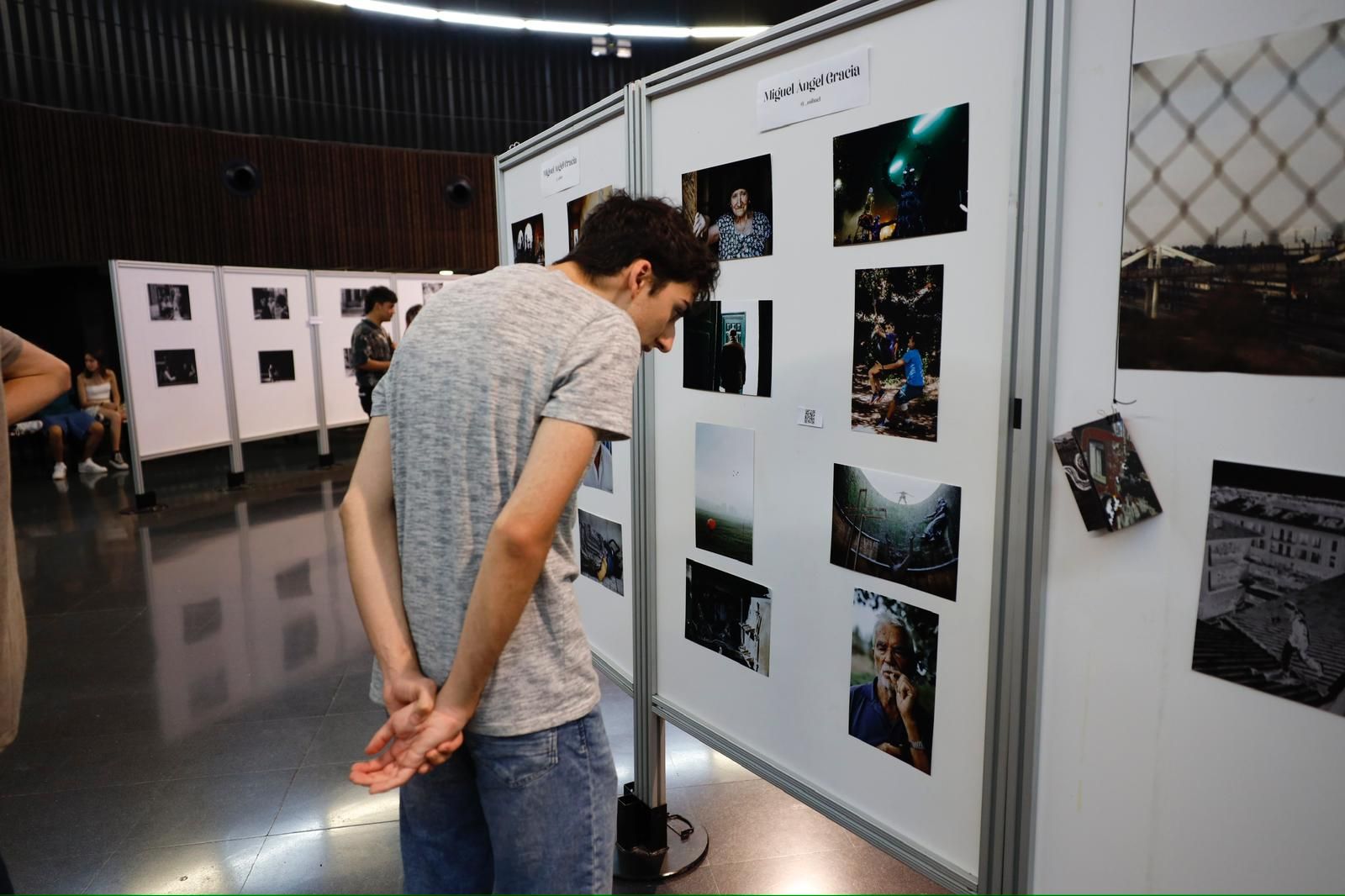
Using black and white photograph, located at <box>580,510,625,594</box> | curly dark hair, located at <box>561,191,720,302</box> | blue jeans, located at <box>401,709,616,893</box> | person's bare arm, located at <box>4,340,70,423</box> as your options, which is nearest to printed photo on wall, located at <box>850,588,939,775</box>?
blue jeans, located at <box>401,709,616,893</box>

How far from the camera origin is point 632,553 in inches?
85.9

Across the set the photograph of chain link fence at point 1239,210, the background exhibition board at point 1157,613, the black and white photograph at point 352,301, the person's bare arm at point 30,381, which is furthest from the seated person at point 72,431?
the photograph of chain link fence at point 1239,210

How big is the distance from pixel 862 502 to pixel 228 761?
262cm

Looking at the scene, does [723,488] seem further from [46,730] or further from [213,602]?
[213,602]

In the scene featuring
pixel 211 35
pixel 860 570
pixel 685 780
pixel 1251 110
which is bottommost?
pixel 685 780

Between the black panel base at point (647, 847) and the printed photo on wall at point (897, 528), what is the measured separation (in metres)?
1.15

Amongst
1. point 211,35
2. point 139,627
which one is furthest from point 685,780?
point 211,35

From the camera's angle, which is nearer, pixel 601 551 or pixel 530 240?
pixel 601 551

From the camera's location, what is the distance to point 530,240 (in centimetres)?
256

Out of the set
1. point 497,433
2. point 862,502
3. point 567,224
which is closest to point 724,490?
point 862,502

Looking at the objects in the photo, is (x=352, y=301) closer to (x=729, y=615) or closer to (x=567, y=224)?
(x=567, y=224)

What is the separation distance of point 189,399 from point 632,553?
22.6 feet

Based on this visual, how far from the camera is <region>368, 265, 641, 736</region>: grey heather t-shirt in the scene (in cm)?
102

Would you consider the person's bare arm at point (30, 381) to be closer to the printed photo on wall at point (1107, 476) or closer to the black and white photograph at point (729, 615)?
the black and white photograph at point (729, 615)
